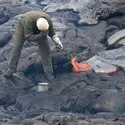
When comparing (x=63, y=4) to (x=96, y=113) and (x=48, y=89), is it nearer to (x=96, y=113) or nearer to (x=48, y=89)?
(x=48, y=89)

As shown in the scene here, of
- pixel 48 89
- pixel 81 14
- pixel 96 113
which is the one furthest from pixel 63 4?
pixel 96 113

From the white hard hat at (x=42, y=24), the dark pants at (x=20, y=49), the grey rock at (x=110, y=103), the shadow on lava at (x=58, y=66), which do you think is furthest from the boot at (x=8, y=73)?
the grey rock at (x=110, y=103)

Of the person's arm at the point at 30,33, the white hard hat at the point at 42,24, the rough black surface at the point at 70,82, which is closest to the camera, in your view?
the rough black surface at the point at 70,82

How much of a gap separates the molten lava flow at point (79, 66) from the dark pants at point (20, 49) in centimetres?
60

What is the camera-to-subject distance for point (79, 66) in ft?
30.5

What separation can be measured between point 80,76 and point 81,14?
15.1ft

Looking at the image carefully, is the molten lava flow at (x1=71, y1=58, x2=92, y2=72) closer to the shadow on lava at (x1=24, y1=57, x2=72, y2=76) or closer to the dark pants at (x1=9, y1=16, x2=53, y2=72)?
the shadow on lava at (x1=24, y1=57, x2=72, y2=76)

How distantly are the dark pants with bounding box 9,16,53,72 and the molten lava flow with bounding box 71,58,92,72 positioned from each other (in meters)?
0.60

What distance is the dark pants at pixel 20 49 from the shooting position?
28.3 feet

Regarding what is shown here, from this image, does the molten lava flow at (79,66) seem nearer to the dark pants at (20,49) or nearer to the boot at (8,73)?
the dark pants at (20,49)

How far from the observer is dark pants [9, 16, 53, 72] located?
8.63 meters

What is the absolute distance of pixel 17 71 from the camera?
30.3 feet

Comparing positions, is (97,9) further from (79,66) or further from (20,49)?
(20,49)

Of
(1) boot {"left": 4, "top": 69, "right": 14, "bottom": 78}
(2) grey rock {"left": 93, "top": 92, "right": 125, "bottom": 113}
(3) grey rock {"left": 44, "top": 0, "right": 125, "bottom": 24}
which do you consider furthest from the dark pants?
(3) grey rock {"left": 44, "top": 0, "right": 125, "bottom": 24}
